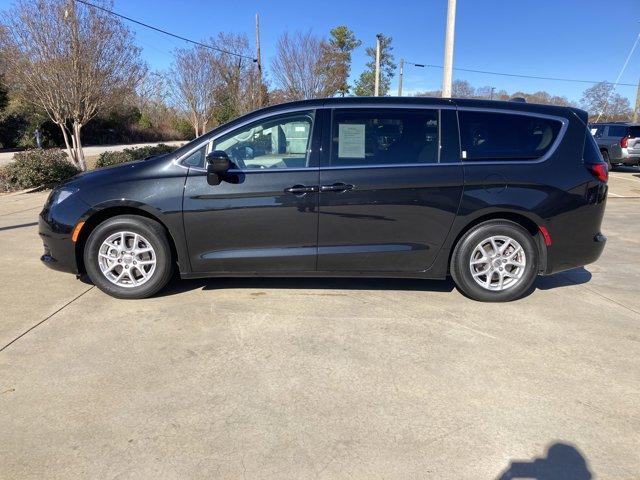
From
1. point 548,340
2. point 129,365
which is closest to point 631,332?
point 548,340

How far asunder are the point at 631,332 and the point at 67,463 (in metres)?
4.04

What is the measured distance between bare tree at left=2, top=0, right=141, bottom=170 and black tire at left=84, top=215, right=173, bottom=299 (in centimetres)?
999

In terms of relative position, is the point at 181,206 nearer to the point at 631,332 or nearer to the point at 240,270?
the point at 240,270

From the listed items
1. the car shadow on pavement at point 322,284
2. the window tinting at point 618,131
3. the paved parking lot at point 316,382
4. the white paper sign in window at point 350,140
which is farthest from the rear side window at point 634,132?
the white paper sign in window at point 350,140

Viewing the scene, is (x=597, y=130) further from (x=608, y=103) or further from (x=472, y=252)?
(x=608, y=103)

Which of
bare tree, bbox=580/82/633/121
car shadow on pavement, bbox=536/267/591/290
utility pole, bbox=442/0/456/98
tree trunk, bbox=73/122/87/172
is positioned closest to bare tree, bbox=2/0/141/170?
tree trunk, bbox=73/122/87/172

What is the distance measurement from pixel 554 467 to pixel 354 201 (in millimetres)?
2477

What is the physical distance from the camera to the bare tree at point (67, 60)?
11.8 m

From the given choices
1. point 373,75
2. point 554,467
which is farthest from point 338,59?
point 554,467

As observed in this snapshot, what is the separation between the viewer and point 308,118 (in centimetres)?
423

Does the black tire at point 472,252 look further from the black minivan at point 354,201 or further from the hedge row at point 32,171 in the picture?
the hedge row at point 32,171

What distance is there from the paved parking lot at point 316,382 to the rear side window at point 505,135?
4.53 ft

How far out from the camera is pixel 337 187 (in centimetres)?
411

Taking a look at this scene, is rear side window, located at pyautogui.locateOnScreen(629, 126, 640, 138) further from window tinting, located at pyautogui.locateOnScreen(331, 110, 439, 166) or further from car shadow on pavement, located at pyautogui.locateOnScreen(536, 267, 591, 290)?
window tinting, located at pyautogui.locateOnScreen(331, 110, 439, 166)
